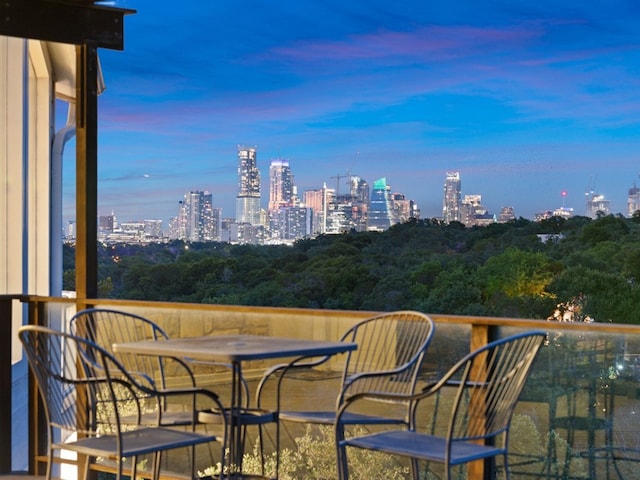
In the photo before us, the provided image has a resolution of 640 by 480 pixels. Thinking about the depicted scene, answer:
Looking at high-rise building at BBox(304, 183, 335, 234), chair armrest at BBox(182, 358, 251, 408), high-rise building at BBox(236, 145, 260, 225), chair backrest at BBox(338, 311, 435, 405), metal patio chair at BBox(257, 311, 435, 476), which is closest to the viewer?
metal patio chair at BBox(257, 311, 435, 476)

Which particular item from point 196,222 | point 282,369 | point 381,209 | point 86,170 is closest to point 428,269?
point 381,209

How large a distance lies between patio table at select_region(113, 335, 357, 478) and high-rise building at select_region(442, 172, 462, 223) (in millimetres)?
27066

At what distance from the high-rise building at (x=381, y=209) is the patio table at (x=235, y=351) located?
90.4ft

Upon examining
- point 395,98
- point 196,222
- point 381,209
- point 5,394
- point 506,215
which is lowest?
point 5,394

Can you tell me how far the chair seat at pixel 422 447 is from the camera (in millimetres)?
3553

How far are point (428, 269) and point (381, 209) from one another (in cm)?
272

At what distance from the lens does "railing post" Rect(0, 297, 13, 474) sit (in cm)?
588

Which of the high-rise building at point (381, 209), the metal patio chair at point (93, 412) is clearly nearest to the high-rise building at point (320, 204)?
the high-rise building at point (381, 209)

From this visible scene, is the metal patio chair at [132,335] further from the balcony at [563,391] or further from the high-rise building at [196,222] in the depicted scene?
the high-rise building at [196,222]

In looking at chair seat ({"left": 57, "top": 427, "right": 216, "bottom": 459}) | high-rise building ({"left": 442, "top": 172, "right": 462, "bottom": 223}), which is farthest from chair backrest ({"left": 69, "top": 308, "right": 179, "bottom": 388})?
high-rise building ({"left": 442, "top": 172, "right": 462, "bottom": 223})

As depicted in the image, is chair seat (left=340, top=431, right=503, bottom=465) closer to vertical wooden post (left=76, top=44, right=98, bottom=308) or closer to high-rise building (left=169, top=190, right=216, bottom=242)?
vertical wooden post (left=76, top=44, right=98, bottom=308)

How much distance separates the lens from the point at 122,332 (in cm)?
557

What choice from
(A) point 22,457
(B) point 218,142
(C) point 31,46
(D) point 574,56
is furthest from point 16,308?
(D) point 574,56

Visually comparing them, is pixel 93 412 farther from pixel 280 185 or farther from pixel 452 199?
pixel 280 185
